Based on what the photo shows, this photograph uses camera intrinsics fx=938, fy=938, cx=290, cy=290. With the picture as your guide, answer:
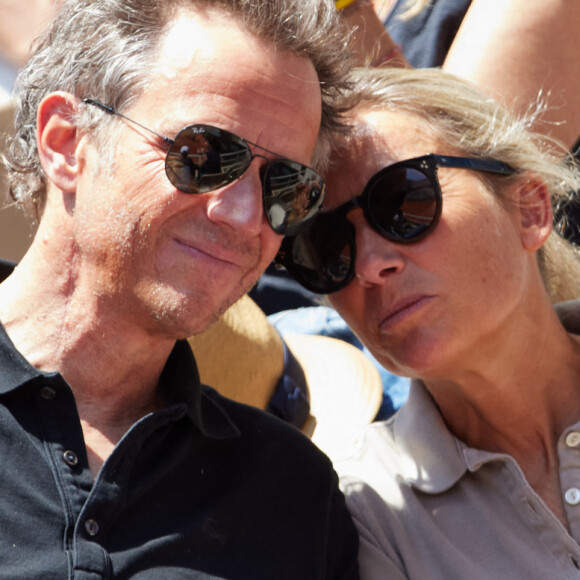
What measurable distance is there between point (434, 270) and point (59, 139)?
0.94 m

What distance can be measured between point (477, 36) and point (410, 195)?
3.63 ft

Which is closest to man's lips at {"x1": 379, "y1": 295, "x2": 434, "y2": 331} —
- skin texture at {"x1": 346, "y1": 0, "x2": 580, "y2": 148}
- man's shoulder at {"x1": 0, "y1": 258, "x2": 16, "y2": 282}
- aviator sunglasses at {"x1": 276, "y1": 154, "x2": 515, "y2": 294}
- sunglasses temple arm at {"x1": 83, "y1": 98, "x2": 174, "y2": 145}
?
aviator sunglasses at {"x1": 276, "y1": 154, "x2": 515, "y2": 294}

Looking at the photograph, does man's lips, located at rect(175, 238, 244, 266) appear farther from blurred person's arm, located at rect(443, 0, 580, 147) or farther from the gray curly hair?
blurred person's arm, located at rect(443, 0, 580, 147)

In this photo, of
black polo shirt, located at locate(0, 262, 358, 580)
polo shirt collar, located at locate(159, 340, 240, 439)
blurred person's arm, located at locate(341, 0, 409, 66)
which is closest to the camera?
black polo shirt, located at locate(0, 262, 358, 580)

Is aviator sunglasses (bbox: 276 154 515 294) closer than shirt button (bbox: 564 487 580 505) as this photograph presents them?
No

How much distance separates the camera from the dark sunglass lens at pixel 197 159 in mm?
1994

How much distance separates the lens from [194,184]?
2.01 m

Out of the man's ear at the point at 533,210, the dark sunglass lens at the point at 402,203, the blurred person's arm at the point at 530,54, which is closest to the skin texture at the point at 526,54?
the blurred person's arm at the point at 530,54

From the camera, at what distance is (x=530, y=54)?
10.4ft

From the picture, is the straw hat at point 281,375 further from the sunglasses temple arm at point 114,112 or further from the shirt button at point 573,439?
the sunglasses temple arm at point 114,112

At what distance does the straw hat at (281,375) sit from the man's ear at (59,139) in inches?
32.0

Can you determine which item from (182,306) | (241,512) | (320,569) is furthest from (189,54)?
(320,569)

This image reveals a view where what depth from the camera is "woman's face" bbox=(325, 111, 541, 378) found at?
7.50ft

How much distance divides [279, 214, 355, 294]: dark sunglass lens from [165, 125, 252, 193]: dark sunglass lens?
41 cm
